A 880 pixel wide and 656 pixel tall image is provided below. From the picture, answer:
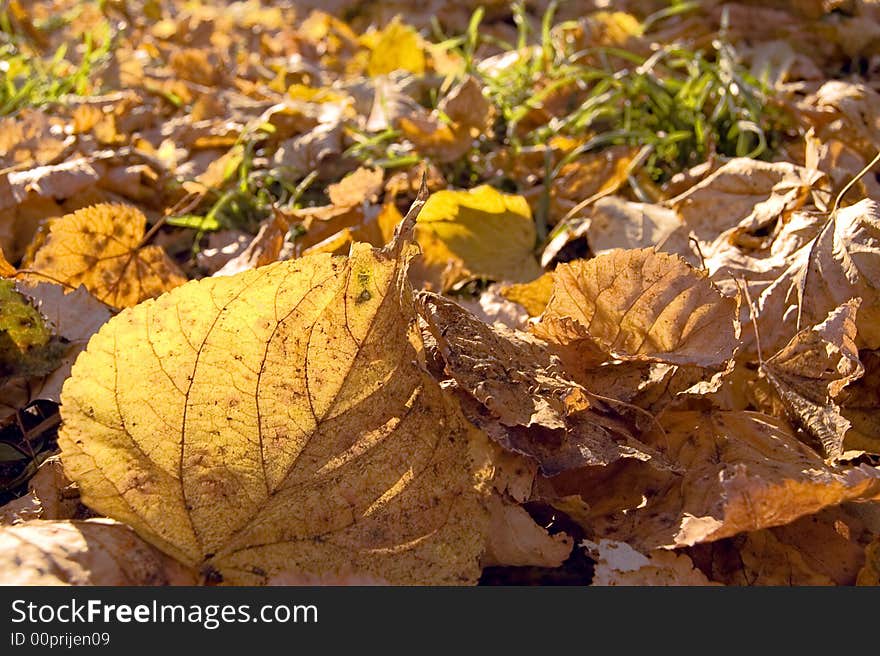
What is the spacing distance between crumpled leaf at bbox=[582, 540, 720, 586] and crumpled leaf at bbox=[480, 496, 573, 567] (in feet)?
0.12

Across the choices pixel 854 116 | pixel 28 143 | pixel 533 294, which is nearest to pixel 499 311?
pixel 533 294

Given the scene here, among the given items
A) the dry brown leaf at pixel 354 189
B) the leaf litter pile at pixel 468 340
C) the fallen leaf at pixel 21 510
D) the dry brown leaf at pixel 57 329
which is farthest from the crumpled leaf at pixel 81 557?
the dry brown leaf at pixel 354 189

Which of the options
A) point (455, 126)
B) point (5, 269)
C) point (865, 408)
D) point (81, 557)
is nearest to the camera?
point (81, 557)

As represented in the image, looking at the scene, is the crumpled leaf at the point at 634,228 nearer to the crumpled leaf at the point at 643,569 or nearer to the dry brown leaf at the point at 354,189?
the dry brown leaf at the point at 354,189

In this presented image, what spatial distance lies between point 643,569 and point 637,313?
1.11 feet

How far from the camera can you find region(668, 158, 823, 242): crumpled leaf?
1425 millimetres

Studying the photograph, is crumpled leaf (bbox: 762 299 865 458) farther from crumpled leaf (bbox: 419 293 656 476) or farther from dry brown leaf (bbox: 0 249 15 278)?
dry brown leaf (bbox: 0 249 15 278)

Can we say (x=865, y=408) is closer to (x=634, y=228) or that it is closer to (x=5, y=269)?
(x=634, y=228)

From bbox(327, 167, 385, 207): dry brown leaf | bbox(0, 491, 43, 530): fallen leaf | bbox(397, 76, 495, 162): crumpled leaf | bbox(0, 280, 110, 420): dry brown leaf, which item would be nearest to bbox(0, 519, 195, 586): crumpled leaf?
bbox(0, 491, 43, 530): fallen leaf

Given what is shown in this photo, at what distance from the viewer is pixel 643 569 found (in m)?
0.86

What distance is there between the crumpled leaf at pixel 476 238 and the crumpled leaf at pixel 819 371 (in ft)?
1.92

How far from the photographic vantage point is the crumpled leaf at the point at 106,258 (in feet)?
4.52

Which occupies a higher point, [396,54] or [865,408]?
[396,54]

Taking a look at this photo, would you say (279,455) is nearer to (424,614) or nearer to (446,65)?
(424,614)
